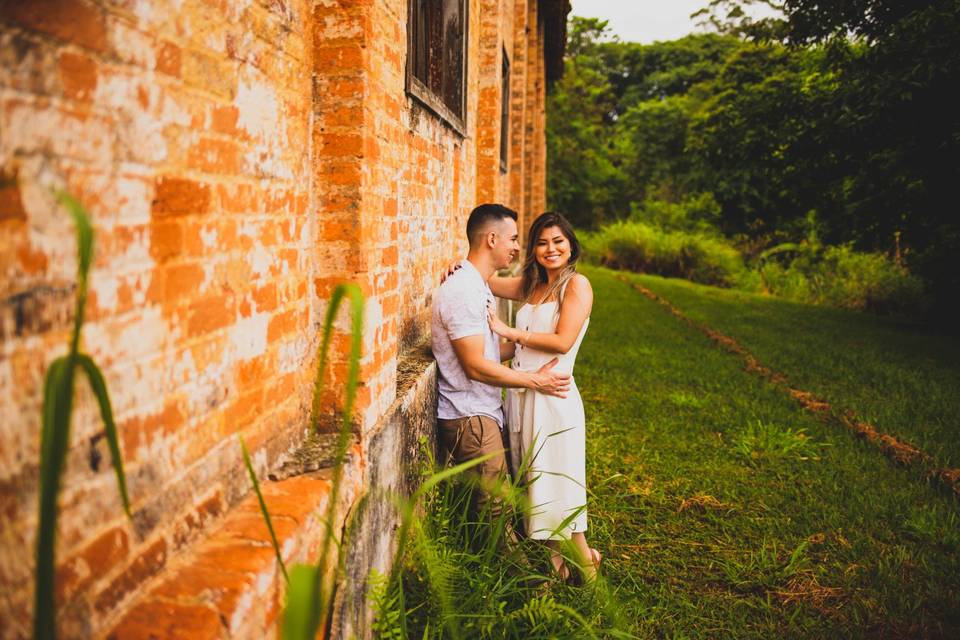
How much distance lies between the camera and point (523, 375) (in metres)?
3.21

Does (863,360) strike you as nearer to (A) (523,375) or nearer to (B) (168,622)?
(A) (523,375)

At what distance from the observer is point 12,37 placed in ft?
3.08

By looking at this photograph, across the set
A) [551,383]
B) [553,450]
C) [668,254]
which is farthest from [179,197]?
[668,254]

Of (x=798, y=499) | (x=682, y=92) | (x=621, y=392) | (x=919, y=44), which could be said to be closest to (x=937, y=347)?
(x=919, y=44)

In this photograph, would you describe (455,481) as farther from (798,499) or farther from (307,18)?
(798,499)

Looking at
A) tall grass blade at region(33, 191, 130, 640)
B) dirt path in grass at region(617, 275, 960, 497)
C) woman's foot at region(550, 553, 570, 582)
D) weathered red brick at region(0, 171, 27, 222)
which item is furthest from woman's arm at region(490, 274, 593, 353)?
dirt path in grass at region(617, 275, 960, 497)

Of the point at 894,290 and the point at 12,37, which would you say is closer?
the point at 12,37

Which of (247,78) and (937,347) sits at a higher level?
(247,78)

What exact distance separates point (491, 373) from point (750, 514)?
2.16 metres

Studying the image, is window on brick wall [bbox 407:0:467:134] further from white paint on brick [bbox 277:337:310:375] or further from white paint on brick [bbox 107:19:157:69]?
A: white paint on brick [bbox 107:19:157:69]

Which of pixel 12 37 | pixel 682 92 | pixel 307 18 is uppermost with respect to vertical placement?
pixel 682 92

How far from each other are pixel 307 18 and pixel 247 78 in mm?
557

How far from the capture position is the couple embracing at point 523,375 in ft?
10.3

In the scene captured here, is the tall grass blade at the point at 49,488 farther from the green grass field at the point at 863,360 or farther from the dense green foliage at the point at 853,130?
the dense green foliage at the point at 853,130
